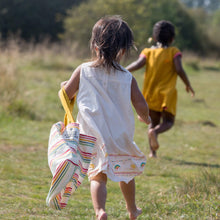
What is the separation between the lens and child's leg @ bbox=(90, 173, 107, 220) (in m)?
2.80

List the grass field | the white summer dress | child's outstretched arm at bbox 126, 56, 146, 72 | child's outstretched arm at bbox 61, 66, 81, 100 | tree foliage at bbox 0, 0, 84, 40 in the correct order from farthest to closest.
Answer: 1. tree foliage at bbox 0, 0, 84, 40
2. child's outstretched arm at bbox 126, 56, 146, 72
3. the grass field
4. child's outstretched arm at bbox 61, 66, 81, 100
5. the white summer dress

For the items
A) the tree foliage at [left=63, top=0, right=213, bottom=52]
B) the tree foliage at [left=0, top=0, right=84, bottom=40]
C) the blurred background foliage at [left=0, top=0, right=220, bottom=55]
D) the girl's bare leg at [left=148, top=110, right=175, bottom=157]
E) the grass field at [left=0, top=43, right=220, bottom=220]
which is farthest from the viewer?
the tree foliage at [left=0, top=0, right=84, bottom=40]

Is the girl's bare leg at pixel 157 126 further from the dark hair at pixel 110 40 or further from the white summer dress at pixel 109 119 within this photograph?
the dark hair at pixel 110 40

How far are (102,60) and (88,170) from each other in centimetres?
77

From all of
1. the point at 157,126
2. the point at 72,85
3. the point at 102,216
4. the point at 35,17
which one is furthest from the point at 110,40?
the point at 35,17

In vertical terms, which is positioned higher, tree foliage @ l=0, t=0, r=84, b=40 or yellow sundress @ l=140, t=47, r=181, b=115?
yellow sundress @ l=140, t=47, r=181, b=115

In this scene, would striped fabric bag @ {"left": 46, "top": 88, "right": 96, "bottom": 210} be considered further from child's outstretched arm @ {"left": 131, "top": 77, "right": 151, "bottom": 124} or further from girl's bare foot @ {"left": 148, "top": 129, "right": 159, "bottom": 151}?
girl's bare foot @ {"left": 148, "top": 129, "right": 159, "bottom": 151}

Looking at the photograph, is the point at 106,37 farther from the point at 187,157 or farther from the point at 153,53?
the point at 187,157

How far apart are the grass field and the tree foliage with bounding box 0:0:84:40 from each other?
17.6 m

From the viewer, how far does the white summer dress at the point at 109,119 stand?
116 inches

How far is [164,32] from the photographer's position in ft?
18.9

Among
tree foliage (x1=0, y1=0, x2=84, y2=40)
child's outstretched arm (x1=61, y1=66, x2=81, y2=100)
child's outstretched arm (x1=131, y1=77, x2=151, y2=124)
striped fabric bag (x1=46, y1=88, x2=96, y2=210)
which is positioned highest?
child's outstretched arm (x1=61, y1=66, x2=81, y2=100)

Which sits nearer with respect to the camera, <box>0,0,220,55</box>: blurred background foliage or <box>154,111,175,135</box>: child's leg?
<box>154,111,175,135</box>: child's leg

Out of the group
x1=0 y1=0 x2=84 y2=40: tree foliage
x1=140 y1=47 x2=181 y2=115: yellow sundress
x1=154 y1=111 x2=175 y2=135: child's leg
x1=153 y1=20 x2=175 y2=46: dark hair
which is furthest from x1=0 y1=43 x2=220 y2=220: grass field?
x1=0 y1=0 x2=84 y2=40: tree foliage
